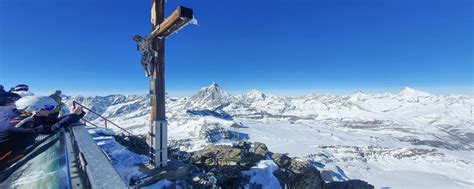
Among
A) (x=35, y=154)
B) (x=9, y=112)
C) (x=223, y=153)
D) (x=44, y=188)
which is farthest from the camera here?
(x=223, y=153)

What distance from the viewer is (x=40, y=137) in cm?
601

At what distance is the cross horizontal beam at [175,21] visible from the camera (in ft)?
17.5

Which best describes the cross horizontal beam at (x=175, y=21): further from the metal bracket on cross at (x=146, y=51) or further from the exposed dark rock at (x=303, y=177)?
the exposed dark rock at (x=303, y=177)

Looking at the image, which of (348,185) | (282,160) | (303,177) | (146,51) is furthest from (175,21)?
(348,185)

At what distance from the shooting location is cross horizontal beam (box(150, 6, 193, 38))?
535 centimetres

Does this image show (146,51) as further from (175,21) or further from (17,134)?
(17,134)

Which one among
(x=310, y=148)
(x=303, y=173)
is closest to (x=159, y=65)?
(x=303, y=173)

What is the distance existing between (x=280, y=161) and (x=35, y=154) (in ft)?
54.0

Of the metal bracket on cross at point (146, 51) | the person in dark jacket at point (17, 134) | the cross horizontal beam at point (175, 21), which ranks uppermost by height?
the cross horizontal beam at point (175, 21)

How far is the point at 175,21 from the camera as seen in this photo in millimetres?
5645

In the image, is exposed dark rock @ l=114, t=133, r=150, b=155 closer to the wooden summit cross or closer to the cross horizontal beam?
the wooden summit cross

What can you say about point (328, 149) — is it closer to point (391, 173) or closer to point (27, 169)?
A: point (391, 173)

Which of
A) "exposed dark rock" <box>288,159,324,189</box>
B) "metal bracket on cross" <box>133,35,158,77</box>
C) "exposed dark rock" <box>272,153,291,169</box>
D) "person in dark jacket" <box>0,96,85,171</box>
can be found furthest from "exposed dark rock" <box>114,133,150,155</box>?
"exposed dark rock" <box>272,153,291,169</box>

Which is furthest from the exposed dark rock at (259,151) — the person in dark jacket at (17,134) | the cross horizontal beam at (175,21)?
the person in dark jacket at (17,134)
